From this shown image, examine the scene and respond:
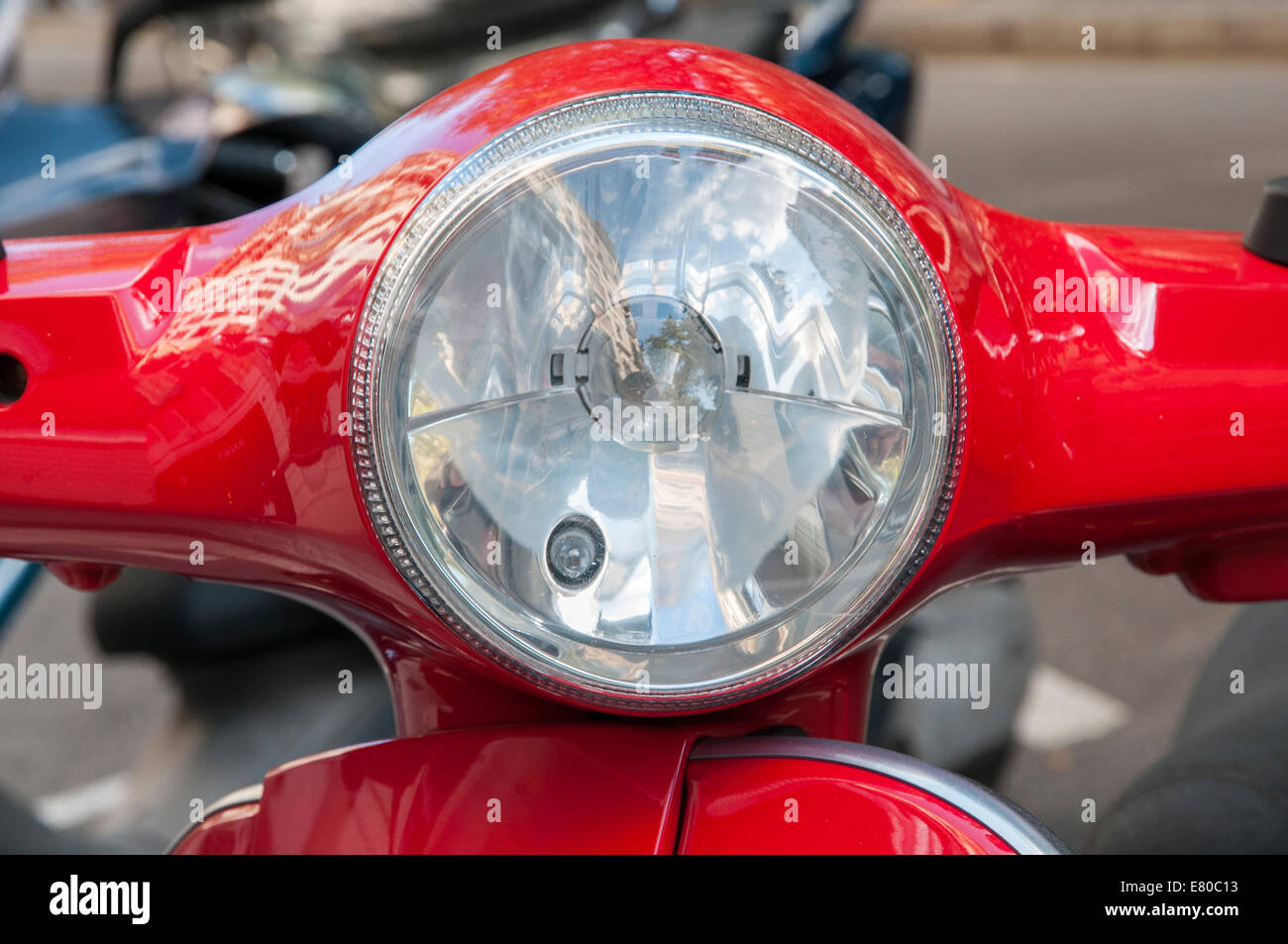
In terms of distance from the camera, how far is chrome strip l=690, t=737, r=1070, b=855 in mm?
885

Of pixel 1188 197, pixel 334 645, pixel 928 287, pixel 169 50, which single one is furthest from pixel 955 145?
pixel 928 287

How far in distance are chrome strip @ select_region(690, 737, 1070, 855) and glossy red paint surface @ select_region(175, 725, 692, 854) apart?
40 millimetres

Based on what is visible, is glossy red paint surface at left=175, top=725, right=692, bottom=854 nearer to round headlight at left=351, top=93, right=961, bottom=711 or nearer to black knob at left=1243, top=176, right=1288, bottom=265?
round headlight at left=351, top=93, right=961, bottom=711

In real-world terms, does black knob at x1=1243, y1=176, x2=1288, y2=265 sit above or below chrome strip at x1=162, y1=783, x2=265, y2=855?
above

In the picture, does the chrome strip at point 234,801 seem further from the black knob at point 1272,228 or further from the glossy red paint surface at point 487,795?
the black knob at point 1272,228

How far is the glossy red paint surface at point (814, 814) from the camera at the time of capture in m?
0.86

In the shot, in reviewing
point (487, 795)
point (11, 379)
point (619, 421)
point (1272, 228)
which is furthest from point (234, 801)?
point (1272, 228)

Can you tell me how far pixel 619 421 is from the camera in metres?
0.86

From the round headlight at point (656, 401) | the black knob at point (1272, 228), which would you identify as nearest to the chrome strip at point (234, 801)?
the round headlight at point (656, 401)

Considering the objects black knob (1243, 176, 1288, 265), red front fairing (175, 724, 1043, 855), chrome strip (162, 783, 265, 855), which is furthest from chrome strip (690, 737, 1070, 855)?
black knob (1243, 176, 1288, 265)

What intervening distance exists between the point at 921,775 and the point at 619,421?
1.15 feet

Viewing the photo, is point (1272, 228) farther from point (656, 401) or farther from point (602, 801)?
Answer: point (602, 801)
